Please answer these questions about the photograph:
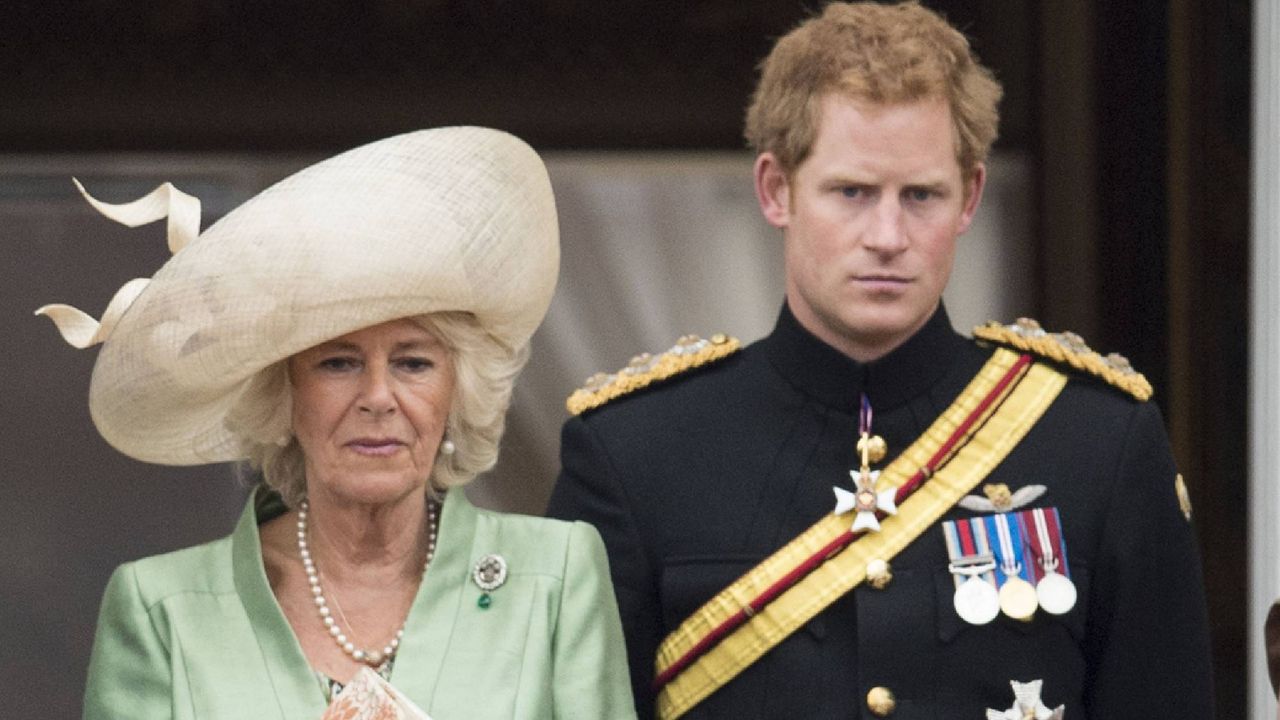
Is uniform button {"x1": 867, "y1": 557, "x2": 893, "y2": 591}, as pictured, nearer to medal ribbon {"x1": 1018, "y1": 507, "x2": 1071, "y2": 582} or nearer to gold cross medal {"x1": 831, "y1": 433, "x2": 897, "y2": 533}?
gold cross medal {"x1": 831, "y1": 433, "x2": 897, "y2": 533}

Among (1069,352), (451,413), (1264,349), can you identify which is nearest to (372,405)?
(451,413)

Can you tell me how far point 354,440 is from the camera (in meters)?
3.62

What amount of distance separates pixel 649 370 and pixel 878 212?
1.55 ft

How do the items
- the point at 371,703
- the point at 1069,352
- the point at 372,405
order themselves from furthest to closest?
the point at 1069,352 < the point at 372,405 < the point at 371,703

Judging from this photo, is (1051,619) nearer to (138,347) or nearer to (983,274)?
(138,347)

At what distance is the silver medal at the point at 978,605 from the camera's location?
4.03 meters

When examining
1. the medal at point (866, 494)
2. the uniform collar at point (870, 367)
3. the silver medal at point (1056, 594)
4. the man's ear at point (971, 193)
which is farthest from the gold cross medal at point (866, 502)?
the man's ear at point (971, 193)

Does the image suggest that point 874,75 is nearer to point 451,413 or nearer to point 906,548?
point 906,548

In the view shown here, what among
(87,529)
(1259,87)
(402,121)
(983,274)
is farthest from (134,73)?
(1259,87)

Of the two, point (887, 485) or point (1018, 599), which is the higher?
point (887, 485)

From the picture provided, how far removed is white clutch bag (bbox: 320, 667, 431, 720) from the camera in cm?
343

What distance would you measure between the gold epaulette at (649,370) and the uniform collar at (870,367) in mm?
146

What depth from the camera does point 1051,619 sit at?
13.3 feet

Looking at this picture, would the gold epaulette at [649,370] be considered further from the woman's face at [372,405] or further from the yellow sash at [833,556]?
the woman's face at [372,405]
